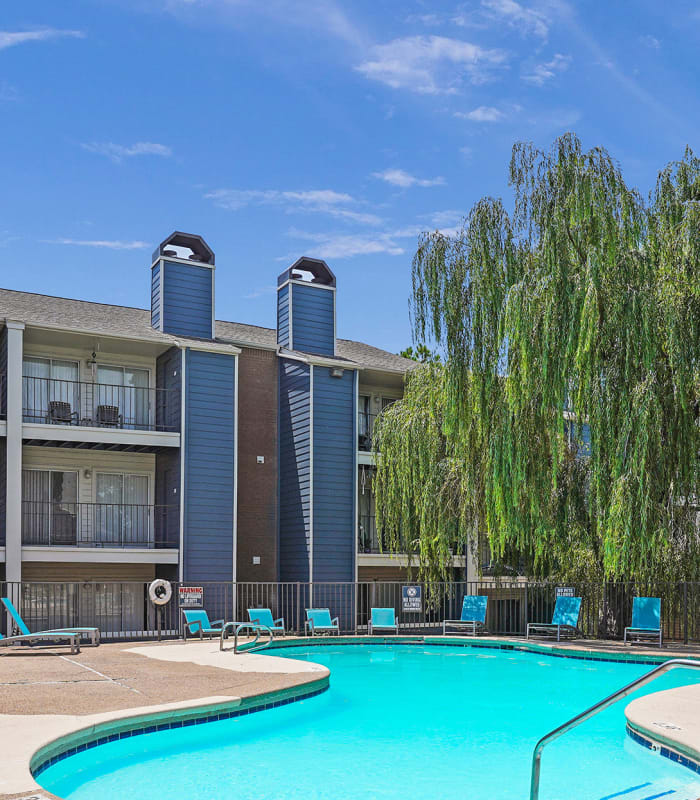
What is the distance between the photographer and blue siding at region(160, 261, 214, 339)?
23062 millimetres

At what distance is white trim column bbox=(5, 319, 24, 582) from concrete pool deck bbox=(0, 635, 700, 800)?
3018mm

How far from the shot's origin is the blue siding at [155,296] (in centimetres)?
2325

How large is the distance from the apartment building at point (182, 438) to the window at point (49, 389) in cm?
3

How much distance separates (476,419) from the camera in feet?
57.7

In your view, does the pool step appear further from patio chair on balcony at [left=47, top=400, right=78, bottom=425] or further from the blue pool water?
patio chair on balcony at [left=47, top=400, right=78, bottom=425]

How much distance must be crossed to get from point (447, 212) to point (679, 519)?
755cm

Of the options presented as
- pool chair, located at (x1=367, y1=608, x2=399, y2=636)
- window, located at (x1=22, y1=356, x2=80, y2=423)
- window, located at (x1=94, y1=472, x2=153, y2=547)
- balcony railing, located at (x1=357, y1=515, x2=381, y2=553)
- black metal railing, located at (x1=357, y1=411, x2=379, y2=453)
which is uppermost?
window, located at (x1=22, y1=356, x2=80, y2=423)

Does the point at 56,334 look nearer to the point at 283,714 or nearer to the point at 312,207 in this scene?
the point at 312,207

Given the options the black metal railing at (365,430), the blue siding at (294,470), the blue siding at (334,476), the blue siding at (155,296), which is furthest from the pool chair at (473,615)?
the blue siding at (155,296)

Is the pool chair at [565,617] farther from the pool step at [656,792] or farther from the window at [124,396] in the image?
the pool step at [656,792]

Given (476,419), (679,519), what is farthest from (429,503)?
(679,519)

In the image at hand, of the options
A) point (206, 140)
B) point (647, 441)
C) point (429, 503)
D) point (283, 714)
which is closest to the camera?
point (283, 714)

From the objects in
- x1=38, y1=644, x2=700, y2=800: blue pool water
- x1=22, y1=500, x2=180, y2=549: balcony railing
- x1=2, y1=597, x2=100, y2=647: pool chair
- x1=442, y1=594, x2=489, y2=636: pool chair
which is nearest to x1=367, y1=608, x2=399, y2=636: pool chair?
x1=442, y1=594, x2=489, y2=636: pool chair

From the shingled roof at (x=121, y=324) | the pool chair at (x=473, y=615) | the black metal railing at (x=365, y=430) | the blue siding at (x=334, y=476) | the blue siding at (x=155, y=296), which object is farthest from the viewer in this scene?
the black metal railing at (x=365, y=430)
